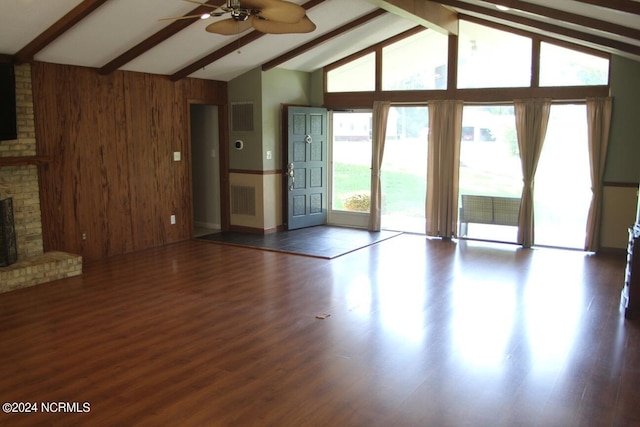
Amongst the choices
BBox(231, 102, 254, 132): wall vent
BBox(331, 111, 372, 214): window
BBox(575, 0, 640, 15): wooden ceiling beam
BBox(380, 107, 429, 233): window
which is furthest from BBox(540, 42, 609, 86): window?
BBox(231, 102, 254, 132): wall vent

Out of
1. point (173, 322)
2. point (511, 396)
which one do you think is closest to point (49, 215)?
point (173, 322)

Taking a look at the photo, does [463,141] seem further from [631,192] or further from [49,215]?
[49,215]

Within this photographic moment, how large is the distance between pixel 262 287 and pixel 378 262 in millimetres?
1729

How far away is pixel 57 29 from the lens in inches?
211

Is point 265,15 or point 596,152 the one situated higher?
point 265,15

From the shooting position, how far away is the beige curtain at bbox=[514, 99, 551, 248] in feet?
24.6

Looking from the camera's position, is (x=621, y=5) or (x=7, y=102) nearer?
(x=621, y=5)

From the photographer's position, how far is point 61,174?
649 centimetres

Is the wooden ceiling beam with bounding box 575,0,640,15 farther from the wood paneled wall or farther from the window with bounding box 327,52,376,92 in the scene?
the wood paneled wall

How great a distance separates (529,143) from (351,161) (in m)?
2.93

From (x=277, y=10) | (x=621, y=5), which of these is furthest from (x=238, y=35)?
(x=621, y=5)

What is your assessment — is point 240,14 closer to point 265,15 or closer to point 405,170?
point 265,15

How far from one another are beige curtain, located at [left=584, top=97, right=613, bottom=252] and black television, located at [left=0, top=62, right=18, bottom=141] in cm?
690

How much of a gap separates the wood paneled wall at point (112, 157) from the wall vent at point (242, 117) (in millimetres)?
442
